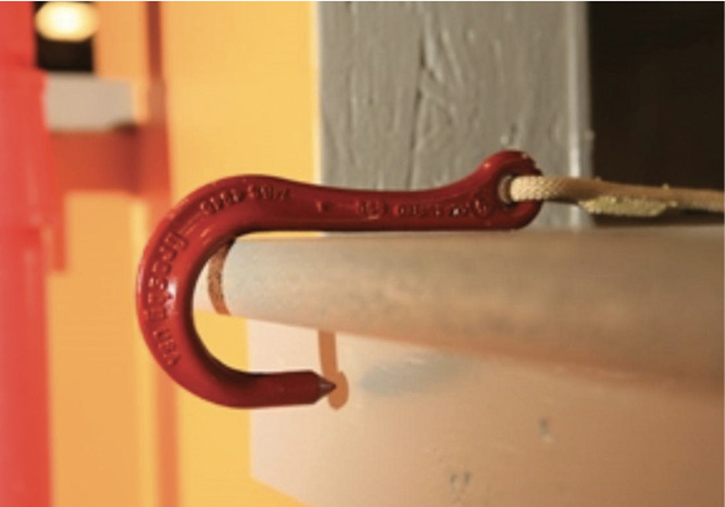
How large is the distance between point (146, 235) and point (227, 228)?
414mm

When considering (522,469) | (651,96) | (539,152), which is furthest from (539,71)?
(522,469)

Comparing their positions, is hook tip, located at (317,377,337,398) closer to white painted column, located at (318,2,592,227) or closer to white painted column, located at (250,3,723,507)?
white painted column, located at (250,3,723,507)

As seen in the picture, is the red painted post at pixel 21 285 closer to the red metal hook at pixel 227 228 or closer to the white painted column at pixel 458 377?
the white painted column at pixel 458 377

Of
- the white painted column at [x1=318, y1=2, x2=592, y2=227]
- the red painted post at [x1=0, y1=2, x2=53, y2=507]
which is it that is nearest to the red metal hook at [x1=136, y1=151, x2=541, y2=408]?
the white painted column at [x1=318, y1=2, x2=592, y2=227]

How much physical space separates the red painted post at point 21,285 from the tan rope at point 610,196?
0.33 metres

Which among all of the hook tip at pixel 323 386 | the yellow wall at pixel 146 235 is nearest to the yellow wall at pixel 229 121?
the yellow wall at pixel 146 235

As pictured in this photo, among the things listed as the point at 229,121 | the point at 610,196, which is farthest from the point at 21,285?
the point at 610,196

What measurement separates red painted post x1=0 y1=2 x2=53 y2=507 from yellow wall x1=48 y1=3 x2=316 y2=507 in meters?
0.09

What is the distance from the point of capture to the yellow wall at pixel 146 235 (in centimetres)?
48

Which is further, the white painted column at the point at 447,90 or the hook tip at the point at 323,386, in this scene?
the white painted column at the point at 447,90

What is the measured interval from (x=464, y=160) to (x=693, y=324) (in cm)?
31

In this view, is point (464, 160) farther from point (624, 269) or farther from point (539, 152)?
point (624, 269)

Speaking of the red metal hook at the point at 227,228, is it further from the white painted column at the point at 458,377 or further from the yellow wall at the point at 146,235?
the yellow wall at the point at 146,235

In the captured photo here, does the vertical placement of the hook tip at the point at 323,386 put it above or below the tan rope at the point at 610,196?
below
